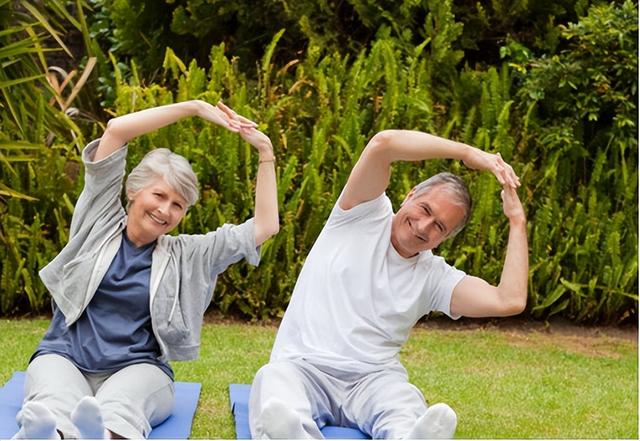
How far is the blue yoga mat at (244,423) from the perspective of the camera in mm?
4074

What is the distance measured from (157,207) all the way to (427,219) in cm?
95

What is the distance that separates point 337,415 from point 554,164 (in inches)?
151

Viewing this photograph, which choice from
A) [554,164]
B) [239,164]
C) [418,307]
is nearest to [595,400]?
[418,307]

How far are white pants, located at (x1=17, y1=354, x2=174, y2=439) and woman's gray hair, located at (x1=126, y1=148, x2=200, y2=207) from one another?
0.63 m

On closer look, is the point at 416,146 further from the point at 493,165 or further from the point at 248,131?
the point at 248,131

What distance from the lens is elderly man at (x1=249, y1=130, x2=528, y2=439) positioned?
4039 millimetres

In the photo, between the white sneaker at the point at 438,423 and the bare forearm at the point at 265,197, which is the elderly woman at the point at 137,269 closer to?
the bare forearm at the point at 265,197

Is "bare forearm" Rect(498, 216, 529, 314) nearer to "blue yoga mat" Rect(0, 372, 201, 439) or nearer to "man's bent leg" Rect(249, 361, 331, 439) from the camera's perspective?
"man's bent leg" Rect(249, 361, 331, 439)

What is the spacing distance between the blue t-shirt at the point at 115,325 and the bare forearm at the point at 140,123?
378 mm

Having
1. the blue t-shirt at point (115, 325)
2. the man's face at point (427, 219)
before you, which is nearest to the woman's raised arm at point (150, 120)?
the blue t-shirt at point (115, 325)

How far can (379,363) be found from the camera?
4.19m

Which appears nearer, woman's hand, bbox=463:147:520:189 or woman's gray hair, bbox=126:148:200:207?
woman's hand, bbox=463:147:520:189

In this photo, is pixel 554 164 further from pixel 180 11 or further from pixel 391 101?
pixel 180 11

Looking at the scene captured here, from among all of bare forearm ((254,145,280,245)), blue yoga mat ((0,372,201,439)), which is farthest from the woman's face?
blue yoga mat ((0,372,201,439))
